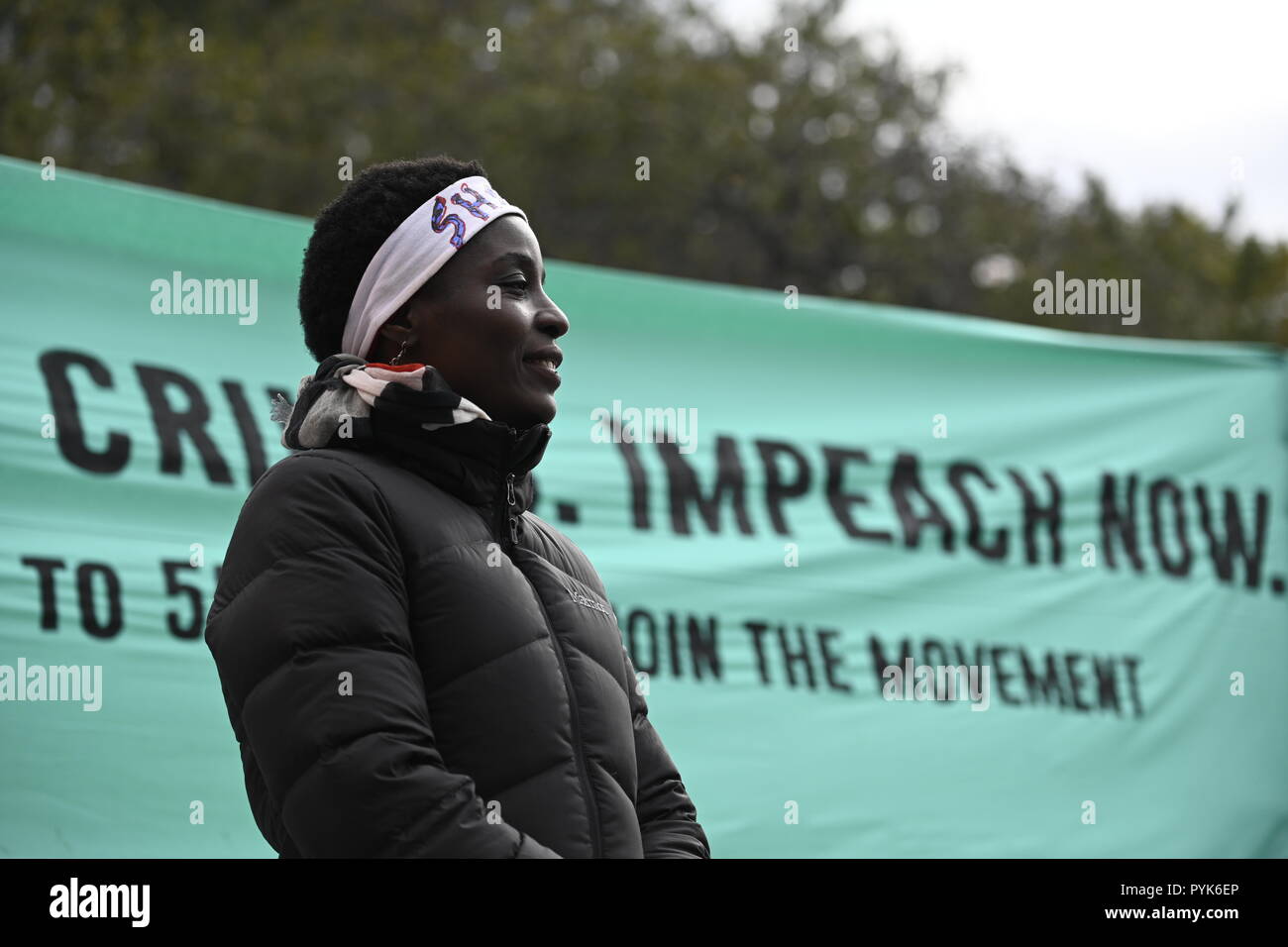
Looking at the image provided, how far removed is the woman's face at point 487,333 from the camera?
1637 mm

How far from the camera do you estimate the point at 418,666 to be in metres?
1.43

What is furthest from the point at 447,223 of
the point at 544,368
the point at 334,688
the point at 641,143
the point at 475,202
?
the point at 641,143

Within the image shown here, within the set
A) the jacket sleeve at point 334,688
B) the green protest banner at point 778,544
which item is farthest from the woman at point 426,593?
the green protest banner at point 778,544

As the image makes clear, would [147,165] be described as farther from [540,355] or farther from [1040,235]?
[540,355]

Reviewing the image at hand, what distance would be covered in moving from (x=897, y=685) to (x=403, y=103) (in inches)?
305

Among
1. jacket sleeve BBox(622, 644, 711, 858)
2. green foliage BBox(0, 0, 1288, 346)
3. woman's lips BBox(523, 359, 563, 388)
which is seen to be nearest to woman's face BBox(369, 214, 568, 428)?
woman's lips BBox(523, 359, 563, 388)

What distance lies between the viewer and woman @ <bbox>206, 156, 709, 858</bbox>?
134cm

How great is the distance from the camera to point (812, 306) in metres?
4.48

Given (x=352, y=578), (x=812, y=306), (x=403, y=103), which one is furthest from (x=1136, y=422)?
(x=403, y=103)

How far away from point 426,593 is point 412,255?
424 millimetres

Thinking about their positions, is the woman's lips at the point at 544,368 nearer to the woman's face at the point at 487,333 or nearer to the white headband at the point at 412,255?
the woman's face at the point at 487,333

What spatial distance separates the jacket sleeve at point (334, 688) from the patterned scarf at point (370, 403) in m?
0.11

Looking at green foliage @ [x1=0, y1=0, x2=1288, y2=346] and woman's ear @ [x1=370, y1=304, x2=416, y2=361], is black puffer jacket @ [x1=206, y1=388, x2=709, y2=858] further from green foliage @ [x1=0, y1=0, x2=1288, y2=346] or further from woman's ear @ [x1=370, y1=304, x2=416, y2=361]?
green foliage @ [x1=0, y1=0, x2=1288, y2=346]

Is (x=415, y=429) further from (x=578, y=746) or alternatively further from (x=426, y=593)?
(x=578, y=746)
